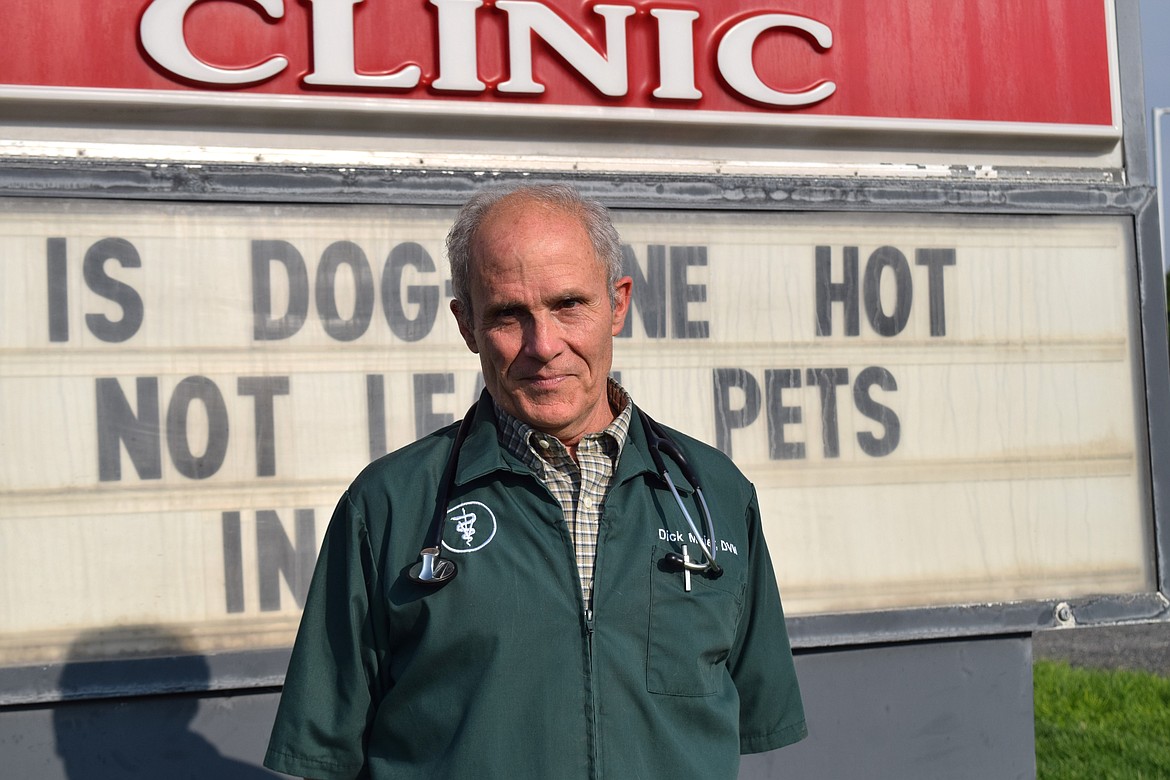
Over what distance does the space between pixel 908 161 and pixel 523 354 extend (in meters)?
2.10

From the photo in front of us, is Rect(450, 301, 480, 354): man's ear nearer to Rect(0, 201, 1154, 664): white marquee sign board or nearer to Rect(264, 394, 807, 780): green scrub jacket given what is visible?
Rect(264, 394, 807, 780): green scrub jacket

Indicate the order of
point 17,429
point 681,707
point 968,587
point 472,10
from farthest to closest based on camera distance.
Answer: point 968,587 → point 472,10 → point 17,429 → point 681,707

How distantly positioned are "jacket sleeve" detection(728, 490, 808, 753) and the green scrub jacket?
0.16m

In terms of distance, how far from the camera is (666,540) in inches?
84.1

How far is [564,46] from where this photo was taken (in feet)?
11.5

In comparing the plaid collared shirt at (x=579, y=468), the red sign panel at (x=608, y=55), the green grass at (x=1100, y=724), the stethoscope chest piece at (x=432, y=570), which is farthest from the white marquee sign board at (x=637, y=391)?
the green grass at (x=1100, y=724)

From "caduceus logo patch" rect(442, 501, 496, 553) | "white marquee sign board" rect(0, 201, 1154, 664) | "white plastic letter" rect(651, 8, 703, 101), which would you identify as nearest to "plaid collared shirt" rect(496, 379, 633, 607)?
"caduceus logo patch" rect(442, 501, 496, 553)

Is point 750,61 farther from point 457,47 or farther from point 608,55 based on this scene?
point 457,47

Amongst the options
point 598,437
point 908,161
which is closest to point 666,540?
point 598,437

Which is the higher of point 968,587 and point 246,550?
point 246,550

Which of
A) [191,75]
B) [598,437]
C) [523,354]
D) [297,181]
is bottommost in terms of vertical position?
[598,437]

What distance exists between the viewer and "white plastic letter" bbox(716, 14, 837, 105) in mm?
3607

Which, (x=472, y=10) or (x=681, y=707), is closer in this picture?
(x=681, y=707)

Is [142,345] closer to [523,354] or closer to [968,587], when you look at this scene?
[523,354]
